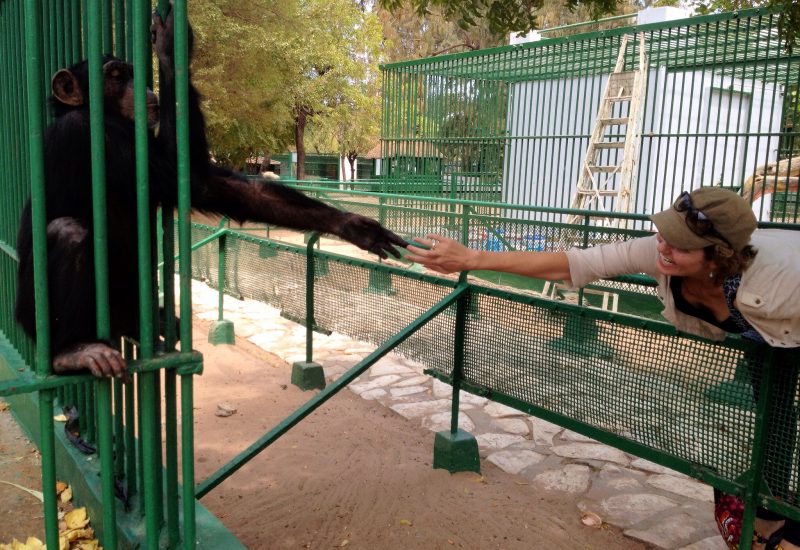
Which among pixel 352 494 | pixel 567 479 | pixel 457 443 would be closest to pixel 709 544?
pixel 567 479

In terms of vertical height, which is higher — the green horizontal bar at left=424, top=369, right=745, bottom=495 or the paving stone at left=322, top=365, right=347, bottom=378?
the green horizontal bar at left=424, top=369, right=745, bottom=495

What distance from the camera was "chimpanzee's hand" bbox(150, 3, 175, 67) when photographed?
257 centimetres

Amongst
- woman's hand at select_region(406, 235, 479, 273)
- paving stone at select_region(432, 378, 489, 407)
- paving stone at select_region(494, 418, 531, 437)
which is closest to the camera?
woman's hand at select_region(406, 235, 479, 273)

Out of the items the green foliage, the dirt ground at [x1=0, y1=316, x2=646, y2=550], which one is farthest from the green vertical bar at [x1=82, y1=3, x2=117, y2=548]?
the green foliage

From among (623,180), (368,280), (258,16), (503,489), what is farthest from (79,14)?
(258,16)

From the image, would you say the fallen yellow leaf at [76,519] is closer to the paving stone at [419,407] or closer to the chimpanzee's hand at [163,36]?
the chimpanzee's hand at [163,36]

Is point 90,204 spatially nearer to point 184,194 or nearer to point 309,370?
point 184,194

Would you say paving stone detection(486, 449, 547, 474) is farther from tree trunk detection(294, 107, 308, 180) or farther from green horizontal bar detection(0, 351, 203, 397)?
tree trunk detection(294, 107, 308, 180)

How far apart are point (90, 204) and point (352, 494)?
2.24m

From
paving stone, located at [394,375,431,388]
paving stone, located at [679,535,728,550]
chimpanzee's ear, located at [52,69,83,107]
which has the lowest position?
paving stone, located at [394,375,431,388]

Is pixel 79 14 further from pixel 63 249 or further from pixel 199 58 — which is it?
pixel 199 58

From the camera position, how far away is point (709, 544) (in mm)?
3379

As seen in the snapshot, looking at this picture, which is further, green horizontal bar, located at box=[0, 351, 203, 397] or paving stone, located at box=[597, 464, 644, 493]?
paving stone, located at box=[597, 464, 644, 493]

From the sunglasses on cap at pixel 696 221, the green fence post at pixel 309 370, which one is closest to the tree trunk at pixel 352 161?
the green fence post at pixel 309 370
